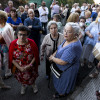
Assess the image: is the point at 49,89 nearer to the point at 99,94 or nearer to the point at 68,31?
the point at 99,94

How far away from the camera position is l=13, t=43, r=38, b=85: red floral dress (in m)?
2.04

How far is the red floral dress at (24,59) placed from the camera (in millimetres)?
2037

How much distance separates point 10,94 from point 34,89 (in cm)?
60

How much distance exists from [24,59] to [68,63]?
927 millimetres

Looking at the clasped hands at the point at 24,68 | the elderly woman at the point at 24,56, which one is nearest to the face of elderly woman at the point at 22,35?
the elderly woman at the point at 24,56

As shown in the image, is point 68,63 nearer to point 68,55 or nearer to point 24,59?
point 68,55

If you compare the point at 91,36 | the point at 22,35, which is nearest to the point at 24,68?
the point at 22,35

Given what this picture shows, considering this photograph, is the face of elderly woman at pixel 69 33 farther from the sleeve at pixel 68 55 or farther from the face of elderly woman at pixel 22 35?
the face of elderly woman at pixel 22 35

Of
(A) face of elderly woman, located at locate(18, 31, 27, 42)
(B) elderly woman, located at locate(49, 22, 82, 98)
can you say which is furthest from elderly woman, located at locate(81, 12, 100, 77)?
(A) face of elderly woman, located at locate(18, 31, 27, 42)

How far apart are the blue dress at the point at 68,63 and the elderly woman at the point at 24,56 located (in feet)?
1.82

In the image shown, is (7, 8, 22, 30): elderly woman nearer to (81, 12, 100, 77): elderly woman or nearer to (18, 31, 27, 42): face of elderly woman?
(18, 31, 27, 42): face of elderly woman

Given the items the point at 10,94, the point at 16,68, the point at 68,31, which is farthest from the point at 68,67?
the point at 10,94

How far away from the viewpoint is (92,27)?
298 cm

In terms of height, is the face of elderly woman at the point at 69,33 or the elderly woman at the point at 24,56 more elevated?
the face of elderly woman at the point at 69,33
